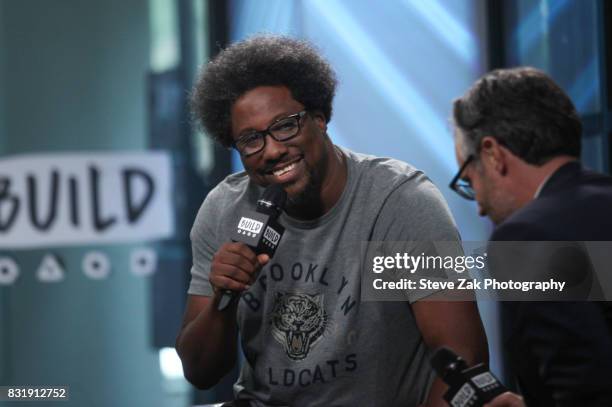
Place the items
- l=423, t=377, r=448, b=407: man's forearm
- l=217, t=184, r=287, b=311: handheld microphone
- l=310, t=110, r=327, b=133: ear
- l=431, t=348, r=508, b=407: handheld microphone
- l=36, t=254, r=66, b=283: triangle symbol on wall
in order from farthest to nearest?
l=36, t=254, r=66, b=283: triangle symbol on wall → l=310, t=110, r=327, b=133: ear → l=423, t=377, r=448, b=407: man's forearm → l=217, t=184, r=287, b=311: handheld microphone → l=431, t=348, r=508, b=407: handheld microphone

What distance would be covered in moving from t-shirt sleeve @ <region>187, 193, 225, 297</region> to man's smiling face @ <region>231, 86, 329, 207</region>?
192 millimetres

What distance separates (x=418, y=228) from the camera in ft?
6.31

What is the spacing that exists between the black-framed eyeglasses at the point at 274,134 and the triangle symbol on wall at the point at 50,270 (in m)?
2.03

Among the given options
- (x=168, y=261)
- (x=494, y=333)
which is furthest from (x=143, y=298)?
(x=494, y=333)

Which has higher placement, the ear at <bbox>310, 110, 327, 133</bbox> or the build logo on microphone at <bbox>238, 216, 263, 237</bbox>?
the ear at <bbox>310, 110, 327, 133</bbox>

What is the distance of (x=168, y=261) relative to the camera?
12.6 ft

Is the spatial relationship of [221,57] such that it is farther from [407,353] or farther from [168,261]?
[168,261]

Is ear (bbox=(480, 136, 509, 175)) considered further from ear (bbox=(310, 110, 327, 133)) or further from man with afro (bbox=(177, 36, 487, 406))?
ear (bbox=(310, 110, 327, 133))

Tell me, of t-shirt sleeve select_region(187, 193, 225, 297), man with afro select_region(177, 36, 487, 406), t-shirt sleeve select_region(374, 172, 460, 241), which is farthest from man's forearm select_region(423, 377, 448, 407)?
t-shirt sleeve select_region(187, 193, 225, 297)

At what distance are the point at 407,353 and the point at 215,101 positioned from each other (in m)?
0.78

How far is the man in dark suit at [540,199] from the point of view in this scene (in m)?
1.50

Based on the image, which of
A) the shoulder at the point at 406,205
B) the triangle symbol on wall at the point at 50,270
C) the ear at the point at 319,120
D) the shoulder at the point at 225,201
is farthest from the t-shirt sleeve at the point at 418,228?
the triangle symbol on wall at the point at 50,270

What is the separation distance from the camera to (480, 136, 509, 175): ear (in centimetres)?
190

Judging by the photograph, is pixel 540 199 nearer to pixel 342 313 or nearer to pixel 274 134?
pixel 342 313
